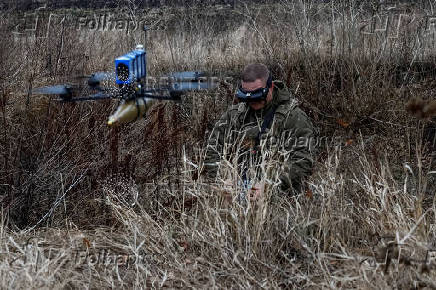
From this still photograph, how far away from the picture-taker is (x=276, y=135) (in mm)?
4105

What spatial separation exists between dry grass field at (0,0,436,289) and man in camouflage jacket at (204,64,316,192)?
0.18 meters

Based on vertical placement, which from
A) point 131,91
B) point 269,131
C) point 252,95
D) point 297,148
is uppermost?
point 131,91

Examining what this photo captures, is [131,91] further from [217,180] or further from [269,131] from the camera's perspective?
[269,131]

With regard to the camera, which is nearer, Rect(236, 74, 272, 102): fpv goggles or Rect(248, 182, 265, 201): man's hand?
Rect(248, 182, 265, 201): man's hand

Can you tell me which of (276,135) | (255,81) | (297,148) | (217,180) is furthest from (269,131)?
(217,180)

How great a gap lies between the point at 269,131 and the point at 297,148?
Result: 9.4 inches

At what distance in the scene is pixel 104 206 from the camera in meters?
4.52

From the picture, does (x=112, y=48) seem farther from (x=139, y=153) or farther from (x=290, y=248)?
(x=290, y=248)

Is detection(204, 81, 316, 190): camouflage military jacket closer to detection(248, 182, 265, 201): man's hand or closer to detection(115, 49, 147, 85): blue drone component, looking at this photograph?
detection(248, 182, 265, 201): man's hand

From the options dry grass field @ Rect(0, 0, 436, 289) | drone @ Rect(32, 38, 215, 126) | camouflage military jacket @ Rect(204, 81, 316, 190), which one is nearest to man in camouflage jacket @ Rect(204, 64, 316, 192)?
camouflage military jacket @ Rect(204, 81, 316, 190)

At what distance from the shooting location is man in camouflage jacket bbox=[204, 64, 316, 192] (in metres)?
4.00

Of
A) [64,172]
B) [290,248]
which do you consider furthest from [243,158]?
[64,172]

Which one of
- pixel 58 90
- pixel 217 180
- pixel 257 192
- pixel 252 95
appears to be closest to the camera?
pixel 58 90

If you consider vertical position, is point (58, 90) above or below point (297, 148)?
above
